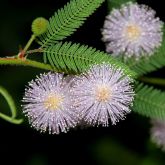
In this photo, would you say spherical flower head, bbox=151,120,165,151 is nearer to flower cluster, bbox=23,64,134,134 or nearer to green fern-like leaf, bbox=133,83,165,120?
green fern-like leaf, bbox=133,83,165,120

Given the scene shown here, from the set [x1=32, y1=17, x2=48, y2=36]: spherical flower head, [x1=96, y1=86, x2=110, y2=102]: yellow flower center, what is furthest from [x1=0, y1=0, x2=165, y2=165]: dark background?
[x1=96, y1=86, x2=110, y2=102]: yellow flower center

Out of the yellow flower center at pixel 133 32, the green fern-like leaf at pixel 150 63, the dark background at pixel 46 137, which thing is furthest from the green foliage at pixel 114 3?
the dark background at pixel 46 137

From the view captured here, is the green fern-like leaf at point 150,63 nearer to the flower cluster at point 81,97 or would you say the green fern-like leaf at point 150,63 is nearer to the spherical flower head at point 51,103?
the flower cluster at point 81,97

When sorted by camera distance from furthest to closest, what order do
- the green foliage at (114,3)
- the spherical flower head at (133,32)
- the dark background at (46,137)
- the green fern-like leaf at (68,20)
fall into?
the dark background at (46,137) < the green foliage at (114,3) < the spherical flower head at (133,32) < the green fern-like leaf at (68,20)

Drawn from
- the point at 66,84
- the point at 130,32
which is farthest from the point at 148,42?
the point at 66,84

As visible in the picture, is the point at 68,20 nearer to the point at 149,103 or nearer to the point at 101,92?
the point at 101,92

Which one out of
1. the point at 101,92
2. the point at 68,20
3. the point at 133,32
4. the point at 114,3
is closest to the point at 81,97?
the point at 101,92

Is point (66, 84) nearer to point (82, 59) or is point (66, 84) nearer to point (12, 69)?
point (82, 59)
